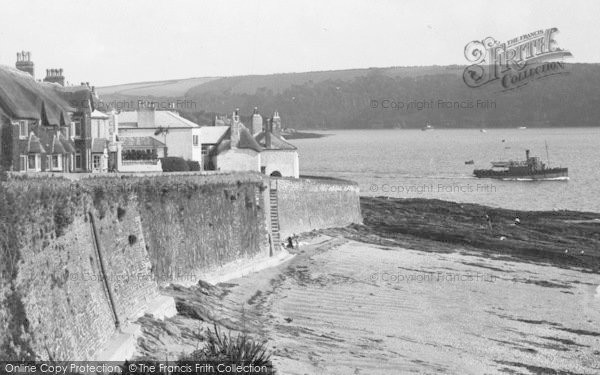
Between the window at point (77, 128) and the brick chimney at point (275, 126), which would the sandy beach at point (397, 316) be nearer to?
the window at point (77, 128)

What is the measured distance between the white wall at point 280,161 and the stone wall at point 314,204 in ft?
9.23

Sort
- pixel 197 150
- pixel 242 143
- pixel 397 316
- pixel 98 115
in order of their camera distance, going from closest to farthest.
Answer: pixel 397 316 < pixel 98 115 < pixel 197 150 < pixel 242 143

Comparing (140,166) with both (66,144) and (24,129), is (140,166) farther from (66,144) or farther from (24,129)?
(24,129)

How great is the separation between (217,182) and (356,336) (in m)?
9.36

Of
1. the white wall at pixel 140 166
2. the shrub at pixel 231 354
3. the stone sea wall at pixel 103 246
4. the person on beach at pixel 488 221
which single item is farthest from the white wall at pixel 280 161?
the shrub at pixel 231 354

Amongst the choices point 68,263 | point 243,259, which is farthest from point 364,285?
point 68,263

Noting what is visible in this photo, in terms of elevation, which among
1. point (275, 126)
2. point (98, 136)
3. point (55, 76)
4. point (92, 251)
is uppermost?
point (55, 76)

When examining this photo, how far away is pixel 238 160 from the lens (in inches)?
2119

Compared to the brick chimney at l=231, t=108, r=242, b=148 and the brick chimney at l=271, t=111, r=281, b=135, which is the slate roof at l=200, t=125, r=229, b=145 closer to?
the brick chimney at l=231, t=108, r=242, b=148

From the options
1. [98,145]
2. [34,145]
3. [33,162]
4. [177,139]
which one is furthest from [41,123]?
[177,139]

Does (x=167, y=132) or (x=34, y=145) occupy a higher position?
(x=167, y=132)

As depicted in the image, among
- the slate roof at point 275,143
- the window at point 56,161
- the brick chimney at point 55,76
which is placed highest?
the brick chimney at point 55,76

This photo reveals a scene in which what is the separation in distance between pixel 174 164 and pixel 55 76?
6415mm

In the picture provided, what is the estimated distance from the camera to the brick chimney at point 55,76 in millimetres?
46219
